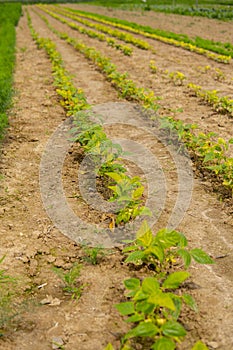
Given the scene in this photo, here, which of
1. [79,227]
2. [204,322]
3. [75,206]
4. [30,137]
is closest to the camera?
[204,322]

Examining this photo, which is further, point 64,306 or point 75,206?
point 75,206

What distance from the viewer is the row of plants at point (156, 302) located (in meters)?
2.03

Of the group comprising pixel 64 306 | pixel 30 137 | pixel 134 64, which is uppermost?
pixel 134 64

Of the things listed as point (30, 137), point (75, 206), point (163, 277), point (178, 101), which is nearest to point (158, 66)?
point (178, 101)

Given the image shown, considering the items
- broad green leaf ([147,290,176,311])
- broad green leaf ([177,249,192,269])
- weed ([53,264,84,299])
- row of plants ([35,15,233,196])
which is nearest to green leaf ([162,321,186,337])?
broad green leaf ([147,290,176,311])

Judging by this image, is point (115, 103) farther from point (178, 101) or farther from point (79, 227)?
point (79, 227)

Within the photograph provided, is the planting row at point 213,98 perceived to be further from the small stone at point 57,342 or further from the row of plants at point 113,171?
the small stone at point 57,342

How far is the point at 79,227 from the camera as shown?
341 centimetres

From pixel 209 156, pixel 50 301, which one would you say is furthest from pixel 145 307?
pixel 209 156

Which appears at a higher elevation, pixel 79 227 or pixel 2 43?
pixel 2 43

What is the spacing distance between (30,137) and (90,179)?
168 cm

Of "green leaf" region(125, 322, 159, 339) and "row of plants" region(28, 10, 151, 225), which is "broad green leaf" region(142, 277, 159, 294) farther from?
"row of plants" region(28, 10, 151, 225)

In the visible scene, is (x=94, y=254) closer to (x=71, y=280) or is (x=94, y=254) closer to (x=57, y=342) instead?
(x=71, y=280)

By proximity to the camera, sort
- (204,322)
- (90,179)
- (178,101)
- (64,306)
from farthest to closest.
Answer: (178,101) < (90,179) < (64,306) < (204,322)
